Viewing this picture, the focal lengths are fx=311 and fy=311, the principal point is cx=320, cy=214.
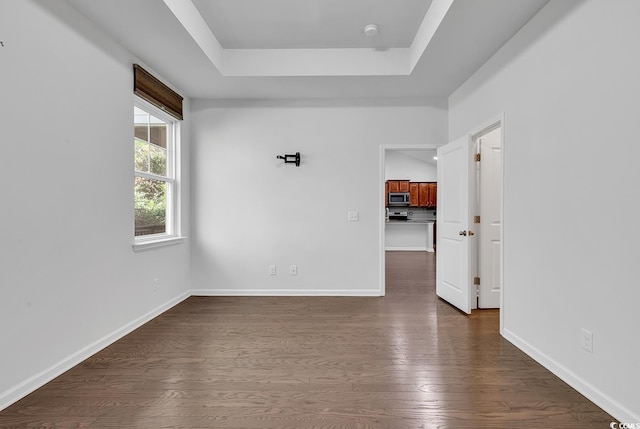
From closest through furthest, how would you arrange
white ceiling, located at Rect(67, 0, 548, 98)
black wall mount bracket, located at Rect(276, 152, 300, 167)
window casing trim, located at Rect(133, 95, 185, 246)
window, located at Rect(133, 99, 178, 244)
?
white ceiling, located at Rect(67, 0, 548, 98) → window, located at Rect(133, 99, 178, 244) → window casing trim, located at Rect(133, 95, 185, 246) → black wall mount bracket, located at Rect(276, 152, 300, 167)

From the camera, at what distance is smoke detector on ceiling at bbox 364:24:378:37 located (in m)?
2.89

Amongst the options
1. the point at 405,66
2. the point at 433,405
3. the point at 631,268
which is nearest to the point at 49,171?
the point at 433,405

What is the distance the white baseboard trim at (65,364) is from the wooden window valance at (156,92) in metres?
2.16

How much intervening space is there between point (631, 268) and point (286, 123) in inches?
138

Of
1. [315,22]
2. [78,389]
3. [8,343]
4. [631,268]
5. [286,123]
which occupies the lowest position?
[78,389]

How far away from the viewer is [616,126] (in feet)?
5.53

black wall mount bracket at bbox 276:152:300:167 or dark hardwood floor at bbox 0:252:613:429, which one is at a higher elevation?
black wall mount bracket at bbox 276:152:300:167

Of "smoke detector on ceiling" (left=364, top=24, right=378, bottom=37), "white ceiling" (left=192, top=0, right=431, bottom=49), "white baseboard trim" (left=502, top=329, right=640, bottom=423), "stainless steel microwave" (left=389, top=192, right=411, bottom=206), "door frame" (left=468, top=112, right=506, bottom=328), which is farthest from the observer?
"stainless steel microwave" (left=389, top=192, right=411, bottom=206)

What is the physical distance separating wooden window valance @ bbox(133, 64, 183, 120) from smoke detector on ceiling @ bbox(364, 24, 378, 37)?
2163mm

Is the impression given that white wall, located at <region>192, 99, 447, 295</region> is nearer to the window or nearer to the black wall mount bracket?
the black wall mount bracket

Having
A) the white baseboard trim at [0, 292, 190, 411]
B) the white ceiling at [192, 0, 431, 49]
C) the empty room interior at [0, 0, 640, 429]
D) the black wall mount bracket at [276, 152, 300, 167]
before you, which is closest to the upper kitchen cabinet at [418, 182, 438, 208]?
the empty room interior at [0, 0, 640, 429]

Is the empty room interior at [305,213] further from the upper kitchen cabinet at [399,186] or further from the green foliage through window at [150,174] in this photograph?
the upper kitchen cabinet at [399,186]

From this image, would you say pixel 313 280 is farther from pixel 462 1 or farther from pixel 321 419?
pixel 462 1

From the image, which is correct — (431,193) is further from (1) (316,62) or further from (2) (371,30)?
(2) (371,30)
